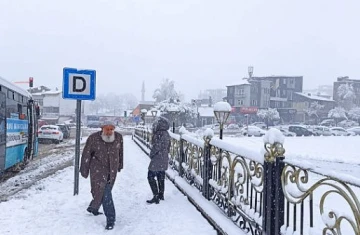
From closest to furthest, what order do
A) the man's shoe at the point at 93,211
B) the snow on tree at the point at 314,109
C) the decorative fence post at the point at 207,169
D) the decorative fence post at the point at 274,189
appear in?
the decorative fence post at the point at 274,189 < the man's shoe at the point at 93,211 < the decorative fence post at the point at 207,169 < the snow on tree at the point at 314,109

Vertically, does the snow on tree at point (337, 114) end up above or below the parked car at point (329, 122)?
above

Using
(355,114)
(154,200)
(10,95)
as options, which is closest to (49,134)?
(10,95)

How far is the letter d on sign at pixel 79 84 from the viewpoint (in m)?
7.11

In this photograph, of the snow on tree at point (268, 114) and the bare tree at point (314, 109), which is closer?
the snow on tree at point (268, 114)

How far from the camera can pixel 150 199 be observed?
6805mm

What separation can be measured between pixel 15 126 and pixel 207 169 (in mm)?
7445

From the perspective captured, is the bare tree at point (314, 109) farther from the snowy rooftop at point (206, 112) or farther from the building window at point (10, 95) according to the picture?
the building window at point (10, 95)

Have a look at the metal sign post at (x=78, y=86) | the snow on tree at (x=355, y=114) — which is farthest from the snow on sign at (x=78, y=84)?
the snow on tree at (x=355, y=114)

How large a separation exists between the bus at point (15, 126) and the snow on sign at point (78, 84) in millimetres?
3471

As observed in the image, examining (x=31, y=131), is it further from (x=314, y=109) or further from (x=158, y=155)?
(x=314, y=109)

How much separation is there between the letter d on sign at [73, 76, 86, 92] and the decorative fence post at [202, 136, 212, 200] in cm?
272

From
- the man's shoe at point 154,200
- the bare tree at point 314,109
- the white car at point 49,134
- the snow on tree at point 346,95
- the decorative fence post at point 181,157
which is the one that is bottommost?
the white car at point 49,134

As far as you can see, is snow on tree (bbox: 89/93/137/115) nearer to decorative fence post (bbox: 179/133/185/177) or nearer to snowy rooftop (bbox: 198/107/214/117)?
snowy rooftop (bbox: 198/107/214/117)

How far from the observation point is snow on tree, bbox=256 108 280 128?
69688 mm
